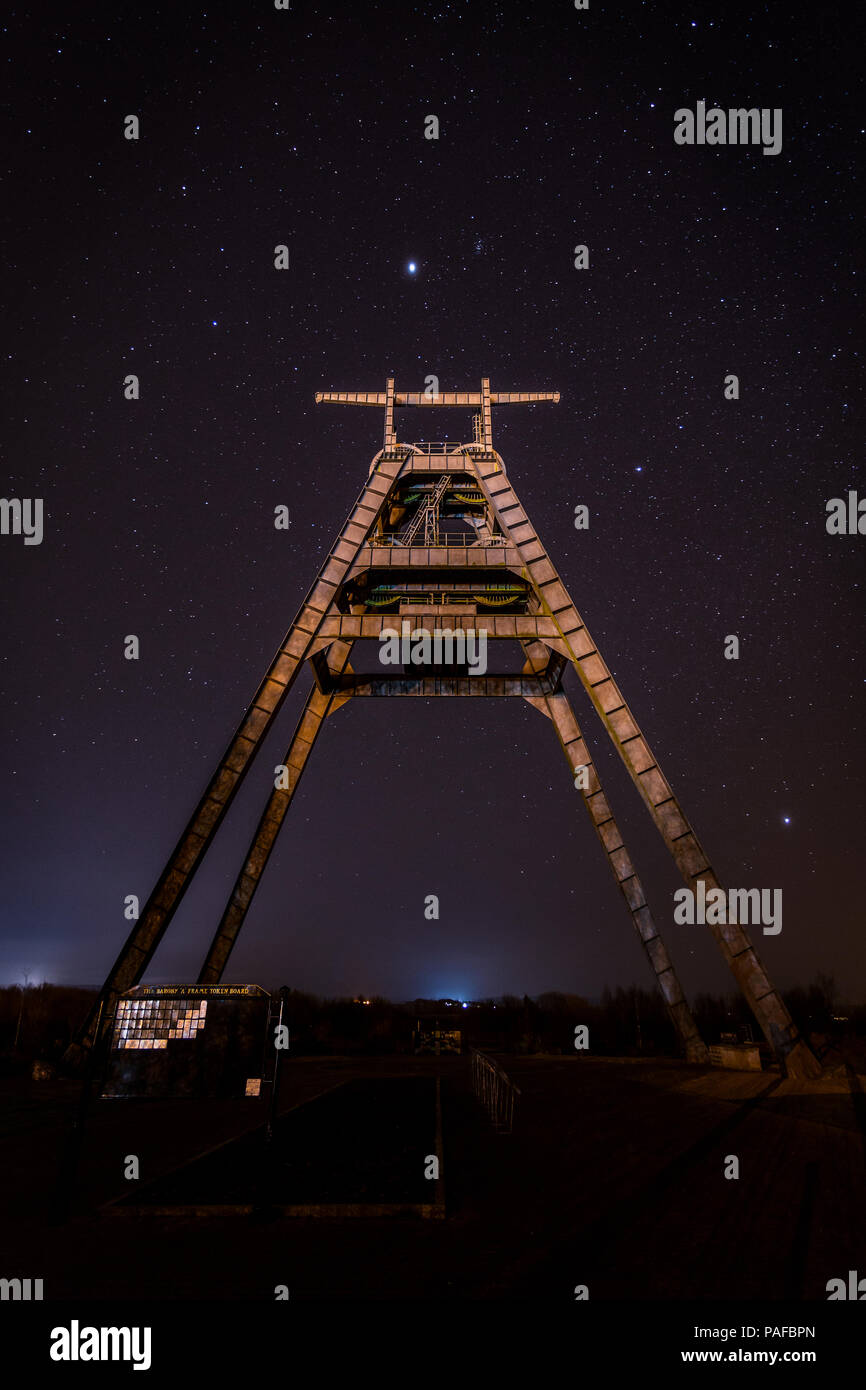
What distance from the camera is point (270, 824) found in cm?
1922

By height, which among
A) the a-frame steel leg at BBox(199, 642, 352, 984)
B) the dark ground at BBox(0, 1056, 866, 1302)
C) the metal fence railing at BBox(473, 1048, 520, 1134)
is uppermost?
the a-frame steel leg at BBox(199, 642, 352, 984)

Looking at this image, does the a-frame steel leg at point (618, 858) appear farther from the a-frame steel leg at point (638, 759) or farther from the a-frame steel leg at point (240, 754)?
the a-frame steel leg at point (240, 754)

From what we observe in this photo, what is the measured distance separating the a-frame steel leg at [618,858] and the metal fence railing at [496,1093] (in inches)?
231

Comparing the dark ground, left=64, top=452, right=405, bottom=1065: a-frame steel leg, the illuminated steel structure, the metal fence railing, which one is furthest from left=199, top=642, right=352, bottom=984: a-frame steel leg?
the metal fence railing

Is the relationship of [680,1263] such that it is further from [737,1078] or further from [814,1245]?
[737,1078]

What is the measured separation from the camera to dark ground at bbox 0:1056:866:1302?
14.6 ft

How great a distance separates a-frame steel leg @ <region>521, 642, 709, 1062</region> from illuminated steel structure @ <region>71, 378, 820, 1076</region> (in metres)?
0.04

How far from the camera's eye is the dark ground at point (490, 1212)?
4438 mm

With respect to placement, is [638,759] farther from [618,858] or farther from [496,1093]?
[496,1093]

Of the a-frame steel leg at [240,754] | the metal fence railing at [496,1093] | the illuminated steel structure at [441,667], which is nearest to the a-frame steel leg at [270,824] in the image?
the illuminated steel structure at [441,667]

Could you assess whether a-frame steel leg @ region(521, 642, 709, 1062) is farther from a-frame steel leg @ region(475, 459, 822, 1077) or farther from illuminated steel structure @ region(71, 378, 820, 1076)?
a-frame steel leg @ region(475, 459, 822, 1077)
